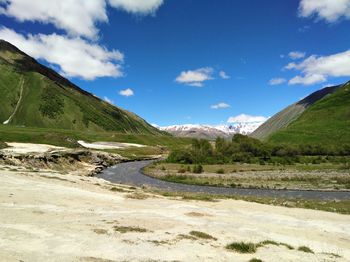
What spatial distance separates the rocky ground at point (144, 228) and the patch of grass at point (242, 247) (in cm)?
46

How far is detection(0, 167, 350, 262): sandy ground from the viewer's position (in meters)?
22.8

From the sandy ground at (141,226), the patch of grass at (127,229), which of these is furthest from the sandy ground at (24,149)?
the patch of grass at (127,229)

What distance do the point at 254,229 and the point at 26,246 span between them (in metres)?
20.1

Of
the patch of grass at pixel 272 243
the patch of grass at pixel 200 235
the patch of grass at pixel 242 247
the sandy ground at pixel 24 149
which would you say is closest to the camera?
the patch of grass at pixel 242 247

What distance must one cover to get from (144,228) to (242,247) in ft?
27.8

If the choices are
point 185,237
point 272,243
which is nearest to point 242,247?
point 272,243

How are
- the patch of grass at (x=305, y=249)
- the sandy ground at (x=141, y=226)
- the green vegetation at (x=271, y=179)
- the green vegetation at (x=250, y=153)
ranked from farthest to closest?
the green vegetation at (x=250, y=153) < the green vegetation at (x=271, y=179) < the patch of grass at (x=305, y=249) < the sandy ground at (x=141, y=226)

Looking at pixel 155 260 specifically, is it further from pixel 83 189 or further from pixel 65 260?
pixel 83 189

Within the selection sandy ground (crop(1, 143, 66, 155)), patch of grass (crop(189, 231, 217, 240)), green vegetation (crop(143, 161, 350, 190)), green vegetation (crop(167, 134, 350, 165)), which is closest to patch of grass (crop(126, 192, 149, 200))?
patch of grass (crop(189, 231, 217, 240))

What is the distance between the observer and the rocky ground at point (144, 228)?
22875 mm

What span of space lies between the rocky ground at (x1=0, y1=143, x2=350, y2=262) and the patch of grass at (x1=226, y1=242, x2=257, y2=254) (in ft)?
1.53

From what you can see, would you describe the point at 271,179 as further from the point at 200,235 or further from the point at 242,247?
the point at 242,247

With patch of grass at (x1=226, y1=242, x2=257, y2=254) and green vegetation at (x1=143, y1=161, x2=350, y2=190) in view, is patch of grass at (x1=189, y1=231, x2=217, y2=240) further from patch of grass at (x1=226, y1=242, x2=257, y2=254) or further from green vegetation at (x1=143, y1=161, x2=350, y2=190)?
green vegetation at (x1=143, y1=161, x2=350, y2=190)

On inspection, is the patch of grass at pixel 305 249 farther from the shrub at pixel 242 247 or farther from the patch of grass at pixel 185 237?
the patch of grass at pixel 185 237
